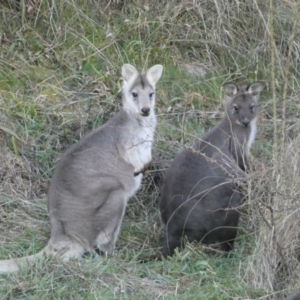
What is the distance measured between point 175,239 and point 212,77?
2.65 metres

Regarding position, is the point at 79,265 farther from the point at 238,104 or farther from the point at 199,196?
the point at 238,104

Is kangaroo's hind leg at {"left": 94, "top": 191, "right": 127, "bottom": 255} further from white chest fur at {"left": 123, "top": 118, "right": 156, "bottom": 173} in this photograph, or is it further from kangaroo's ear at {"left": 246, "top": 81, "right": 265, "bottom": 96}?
kangaroo's ear at {"left": 246, "top": 81, "right": 265, "bottom": 96}

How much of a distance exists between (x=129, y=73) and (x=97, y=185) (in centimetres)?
139

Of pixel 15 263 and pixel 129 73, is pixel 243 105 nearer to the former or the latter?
pixel 129 73

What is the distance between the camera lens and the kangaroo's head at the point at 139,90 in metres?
7.93

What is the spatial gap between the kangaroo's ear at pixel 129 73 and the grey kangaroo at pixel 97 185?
1.43ft

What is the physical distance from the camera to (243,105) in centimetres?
791

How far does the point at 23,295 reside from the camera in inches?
240

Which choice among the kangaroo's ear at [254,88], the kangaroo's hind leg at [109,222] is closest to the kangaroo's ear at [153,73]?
the kangaroo's ear at [254,88]

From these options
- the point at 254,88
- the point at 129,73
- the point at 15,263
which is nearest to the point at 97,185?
the point at 15,263

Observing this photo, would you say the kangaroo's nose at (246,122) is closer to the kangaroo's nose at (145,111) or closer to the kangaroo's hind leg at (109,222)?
the kangaroo's nose at (145,111)

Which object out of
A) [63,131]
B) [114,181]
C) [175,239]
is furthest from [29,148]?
[175,239]

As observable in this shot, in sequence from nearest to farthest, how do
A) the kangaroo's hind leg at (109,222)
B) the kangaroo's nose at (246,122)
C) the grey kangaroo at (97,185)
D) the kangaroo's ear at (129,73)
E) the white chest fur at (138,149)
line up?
1. the grey kangaroo at (97,185)
2. the kangaroo's hind leg at (109,222)
3. the white chest fur at (138,149)
4. the kangaroo's nose at (246,122)
5. the kangaroo's ear at (129,73)

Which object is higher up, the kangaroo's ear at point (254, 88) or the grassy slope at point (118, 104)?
the kangaroo's ear at point (254, 88)
